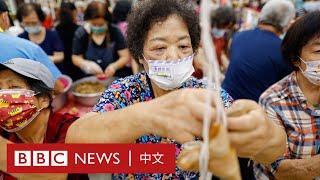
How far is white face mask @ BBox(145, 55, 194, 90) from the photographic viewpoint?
1.13m

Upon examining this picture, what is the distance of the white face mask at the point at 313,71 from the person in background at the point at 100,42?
1.74 meters

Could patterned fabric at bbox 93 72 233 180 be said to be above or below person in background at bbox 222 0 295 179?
below

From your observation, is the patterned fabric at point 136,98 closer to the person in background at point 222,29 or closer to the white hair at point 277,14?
the white hair at point 277,14

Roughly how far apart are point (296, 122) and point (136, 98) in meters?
0.75

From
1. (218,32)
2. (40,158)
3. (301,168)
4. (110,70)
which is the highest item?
(218,32)

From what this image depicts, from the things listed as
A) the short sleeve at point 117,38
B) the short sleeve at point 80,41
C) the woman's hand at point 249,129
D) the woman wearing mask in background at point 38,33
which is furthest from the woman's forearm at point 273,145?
the woman wearing mask in background at point 38,33

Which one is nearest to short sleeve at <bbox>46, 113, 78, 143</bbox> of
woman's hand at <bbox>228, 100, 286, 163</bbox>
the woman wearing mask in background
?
woman's hand at <bbox>228, 100, 286, 163</bbox>

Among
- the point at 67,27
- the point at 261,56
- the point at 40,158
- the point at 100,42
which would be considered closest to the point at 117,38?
the point at 100,42

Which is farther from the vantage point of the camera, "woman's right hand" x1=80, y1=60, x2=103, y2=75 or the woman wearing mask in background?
the woman wearing mask in background

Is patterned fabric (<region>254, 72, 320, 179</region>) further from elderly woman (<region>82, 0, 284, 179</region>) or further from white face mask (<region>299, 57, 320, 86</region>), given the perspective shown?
elderly woman (<region>82, 0, 284, 179</region>)

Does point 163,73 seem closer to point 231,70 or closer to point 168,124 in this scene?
Result: point 168,124

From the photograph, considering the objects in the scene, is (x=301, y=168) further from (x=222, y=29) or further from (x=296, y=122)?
(x=222, y=29)

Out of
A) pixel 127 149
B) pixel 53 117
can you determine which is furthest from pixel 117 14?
pixel 127 149

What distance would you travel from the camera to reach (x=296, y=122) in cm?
146
